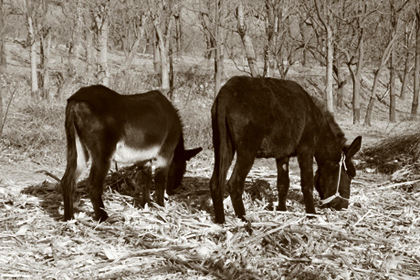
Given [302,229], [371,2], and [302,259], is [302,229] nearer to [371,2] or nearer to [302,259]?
[302,259]

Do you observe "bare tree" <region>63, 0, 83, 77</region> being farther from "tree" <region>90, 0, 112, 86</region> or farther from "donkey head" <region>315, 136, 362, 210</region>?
"donkey head" <region>315, 136, 362, 210</region>

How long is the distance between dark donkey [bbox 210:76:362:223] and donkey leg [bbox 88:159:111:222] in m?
1.35

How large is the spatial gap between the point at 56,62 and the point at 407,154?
3265cm

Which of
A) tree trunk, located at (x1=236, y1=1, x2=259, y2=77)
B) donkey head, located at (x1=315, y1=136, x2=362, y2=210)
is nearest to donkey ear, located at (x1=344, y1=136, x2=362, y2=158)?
donkey head, located at (x1=315, y1=136, x2=362, y2=210)

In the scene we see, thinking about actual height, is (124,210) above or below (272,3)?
below

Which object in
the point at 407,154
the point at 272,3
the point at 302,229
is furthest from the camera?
the point at 272,3

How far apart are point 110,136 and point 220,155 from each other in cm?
139

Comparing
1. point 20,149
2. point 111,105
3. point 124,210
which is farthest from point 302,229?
point 20,149

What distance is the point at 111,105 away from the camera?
6566 millimetres

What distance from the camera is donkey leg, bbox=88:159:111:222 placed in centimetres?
634

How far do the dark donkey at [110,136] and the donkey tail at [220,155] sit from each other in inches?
42.8

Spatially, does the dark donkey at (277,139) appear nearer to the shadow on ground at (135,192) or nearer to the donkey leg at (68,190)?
the shadow on ground at (135,192)

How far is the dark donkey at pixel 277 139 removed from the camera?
20.4 feet

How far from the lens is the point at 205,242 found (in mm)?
5363
